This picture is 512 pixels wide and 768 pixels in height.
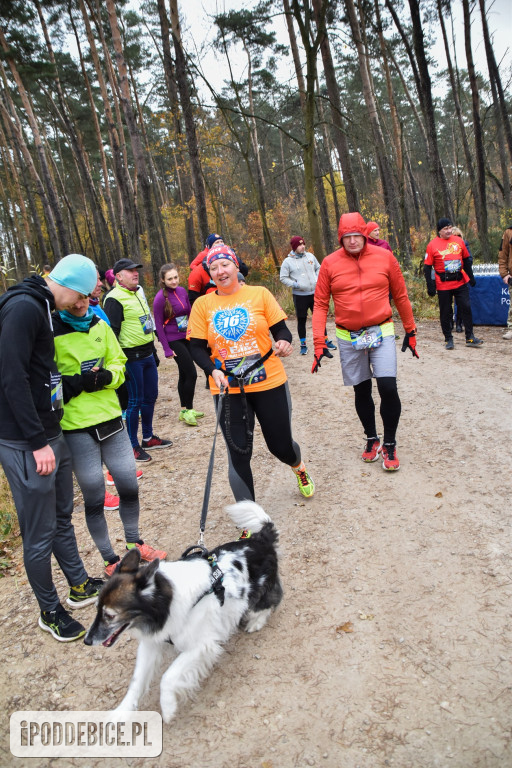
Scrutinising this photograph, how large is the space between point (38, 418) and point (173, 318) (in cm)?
405

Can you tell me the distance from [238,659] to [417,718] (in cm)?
103

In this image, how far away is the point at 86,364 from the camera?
3.24m

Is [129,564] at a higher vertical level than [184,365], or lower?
lower

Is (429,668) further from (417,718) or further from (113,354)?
(113,354)

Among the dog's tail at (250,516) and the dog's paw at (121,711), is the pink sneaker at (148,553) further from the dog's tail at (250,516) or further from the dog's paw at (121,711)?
the dog's paw at (121,711)

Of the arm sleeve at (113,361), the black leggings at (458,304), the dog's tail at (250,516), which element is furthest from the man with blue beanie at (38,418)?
the black leggings at (458,304)

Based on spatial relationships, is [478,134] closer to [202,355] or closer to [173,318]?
[173,318]

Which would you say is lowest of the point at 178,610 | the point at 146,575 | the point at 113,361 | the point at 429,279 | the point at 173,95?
the point at 178,610

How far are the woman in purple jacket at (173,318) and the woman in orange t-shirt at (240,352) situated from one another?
287cm

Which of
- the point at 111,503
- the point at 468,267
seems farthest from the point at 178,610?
the point at 468,267

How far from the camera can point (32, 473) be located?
2.75 meters

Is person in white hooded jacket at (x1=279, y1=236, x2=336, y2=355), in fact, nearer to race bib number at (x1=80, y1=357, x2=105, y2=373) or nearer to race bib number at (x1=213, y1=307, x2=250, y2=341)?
race bib number at (x1=213, y1=307, x2=250, y2=341)

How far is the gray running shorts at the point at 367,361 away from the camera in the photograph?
14.8ft

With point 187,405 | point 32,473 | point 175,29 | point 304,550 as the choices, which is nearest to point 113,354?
point 32,473
